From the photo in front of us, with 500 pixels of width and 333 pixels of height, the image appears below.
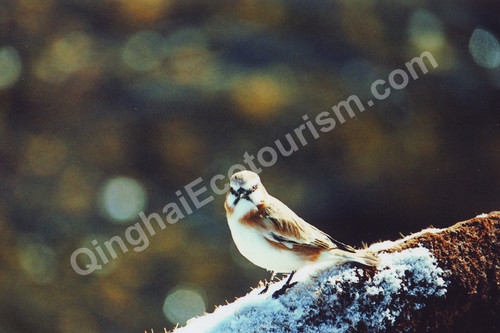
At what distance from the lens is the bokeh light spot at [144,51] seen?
10266 mm

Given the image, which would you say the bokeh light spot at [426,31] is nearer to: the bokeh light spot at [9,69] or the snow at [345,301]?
the snow at [345,301]

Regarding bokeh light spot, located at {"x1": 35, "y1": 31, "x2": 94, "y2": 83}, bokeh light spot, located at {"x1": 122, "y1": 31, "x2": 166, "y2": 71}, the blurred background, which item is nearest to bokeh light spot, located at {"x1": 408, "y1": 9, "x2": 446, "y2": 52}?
the blurred background

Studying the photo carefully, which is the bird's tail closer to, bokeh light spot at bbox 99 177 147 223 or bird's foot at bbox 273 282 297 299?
bird's foot at bbox 273 282 297 299

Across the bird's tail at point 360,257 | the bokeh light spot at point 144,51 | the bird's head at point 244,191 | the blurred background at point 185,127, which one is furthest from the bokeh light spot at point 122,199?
the bird's tail at point 360,257

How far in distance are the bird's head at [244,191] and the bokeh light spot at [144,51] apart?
7.39m

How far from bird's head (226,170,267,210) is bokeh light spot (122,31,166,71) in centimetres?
739

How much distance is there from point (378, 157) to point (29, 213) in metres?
8.52

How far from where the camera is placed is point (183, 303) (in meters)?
10.6

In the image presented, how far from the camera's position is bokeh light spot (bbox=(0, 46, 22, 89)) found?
10.4 meters

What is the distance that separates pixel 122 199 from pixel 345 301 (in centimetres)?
818

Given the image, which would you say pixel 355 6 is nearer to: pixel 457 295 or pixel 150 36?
pixel 150 36

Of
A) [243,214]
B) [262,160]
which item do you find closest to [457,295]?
[243,214]

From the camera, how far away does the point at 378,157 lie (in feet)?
34.7

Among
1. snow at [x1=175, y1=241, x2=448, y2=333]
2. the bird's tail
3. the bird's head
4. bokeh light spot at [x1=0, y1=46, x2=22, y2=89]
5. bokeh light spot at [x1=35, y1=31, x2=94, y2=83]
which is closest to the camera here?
snow at [x1=175, y1=241, x2=448, y2=333]
